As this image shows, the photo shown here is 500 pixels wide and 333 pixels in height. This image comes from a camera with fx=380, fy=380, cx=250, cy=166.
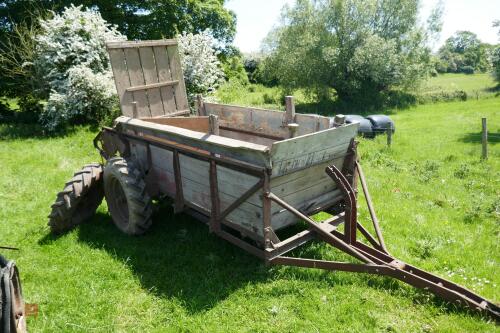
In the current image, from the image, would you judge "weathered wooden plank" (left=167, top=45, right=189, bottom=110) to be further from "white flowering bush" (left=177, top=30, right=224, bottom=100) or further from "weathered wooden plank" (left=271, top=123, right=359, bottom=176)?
"white flowering bush" (left=177, top=30, right=224, bottom=100)

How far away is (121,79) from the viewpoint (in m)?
5.59

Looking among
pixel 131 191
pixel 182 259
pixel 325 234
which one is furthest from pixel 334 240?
pixel 131 191

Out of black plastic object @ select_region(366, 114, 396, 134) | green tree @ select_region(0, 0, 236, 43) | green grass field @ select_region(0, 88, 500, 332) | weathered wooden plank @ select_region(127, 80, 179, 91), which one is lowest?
black plastic object @ select_region(366, 114, 396, 134)

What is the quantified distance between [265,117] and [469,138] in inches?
442

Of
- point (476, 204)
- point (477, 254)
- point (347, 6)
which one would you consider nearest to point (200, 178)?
point (477, 254)

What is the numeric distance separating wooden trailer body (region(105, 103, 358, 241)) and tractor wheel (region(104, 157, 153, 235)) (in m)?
0.29

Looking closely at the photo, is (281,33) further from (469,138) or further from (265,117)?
(265,117)

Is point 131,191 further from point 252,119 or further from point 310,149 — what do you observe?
point 310,149

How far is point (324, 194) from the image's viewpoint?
14.2 ft

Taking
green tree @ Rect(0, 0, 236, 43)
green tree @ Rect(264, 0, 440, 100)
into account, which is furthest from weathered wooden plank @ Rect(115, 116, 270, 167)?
green tree @ Rect(264, 0, 440, 100)

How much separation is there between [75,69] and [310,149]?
10.1m

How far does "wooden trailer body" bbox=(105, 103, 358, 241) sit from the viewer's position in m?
3.56

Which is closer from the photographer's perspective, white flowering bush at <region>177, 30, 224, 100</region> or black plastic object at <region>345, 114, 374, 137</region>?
black plastic object at <region>345, 114, 374, 137</region>

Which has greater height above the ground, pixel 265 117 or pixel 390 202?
pixel 265 117
